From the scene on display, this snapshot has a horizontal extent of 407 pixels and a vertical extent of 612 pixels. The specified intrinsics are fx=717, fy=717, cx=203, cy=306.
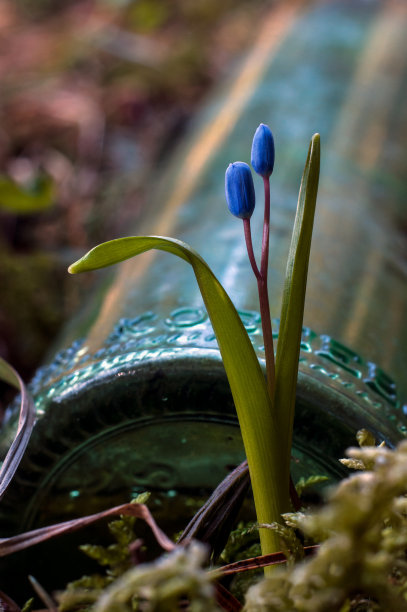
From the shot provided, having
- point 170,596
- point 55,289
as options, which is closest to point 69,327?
point 55,289

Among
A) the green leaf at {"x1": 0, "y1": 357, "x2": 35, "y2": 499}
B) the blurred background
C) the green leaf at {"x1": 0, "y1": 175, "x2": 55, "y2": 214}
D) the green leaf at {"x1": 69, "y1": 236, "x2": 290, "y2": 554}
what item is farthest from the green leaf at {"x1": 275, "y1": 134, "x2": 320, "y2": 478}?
the green leaf at {"x1": 0, "y1": 175, "x2": 55, "y2": 214}

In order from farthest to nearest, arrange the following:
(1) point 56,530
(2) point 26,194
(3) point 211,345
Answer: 1. (2) point 26,194
2. (3) point 211,345
3. (1) point 56,530

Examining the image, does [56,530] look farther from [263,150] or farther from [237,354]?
[263,150]

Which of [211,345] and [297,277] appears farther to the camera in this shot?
[211,345]

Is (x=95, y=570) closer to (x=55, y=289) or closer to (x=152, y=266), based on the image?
(x=152, y=266)

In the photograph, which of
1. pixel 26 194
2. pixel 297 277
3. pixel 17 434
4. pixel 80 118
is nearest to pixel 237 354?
pixel 297 277

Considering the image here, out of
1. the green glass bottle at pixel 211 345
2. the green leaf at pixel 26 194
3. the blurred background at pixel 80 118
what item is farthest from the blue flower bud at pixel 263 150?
the green leaf at pixel 26 194
